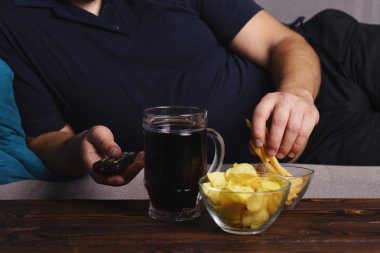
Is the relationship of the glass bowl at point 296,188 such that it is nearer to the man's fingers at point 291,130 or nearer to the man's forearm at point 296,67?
the man's fingers at point 291,130

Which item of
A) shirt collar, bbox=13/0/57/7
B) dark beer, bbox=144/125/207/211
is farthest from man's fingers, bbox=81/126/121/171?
shirt collar, bbox=13/0/57/7

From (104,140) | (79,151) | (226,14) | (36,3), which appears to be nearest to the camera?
(104,140)

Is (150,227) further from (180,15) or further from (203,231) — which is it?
(180,15)

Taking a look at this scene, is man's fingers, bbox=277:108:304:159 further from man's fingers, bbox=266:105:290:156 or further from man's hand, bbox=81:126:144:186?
man's hand, bbox=81:126:144:186

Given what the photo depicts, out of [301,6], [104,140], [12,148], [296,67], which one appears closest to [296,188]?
[104,140]

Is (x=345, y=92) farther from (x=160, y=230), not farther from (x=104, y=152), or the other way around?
(x=160, y=230)

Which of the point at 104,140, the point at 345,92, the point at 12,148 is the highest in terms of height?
the point at 104,140

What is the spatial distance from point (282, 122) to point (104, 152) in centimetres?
28

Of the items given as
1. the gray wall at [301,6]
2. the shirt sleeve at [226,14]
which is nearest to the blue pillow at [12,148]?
the shirt sleeve at [226,14]

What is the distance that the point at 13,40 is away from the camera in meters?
1.41

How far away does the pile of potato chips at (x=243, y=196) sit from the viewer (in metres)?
0.71

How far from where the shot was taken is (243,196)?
0.71m

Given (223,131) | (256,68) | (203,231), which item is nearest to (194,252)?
(203,231)

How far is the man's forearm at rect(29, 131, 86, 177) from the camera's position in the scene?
119 centimetres
